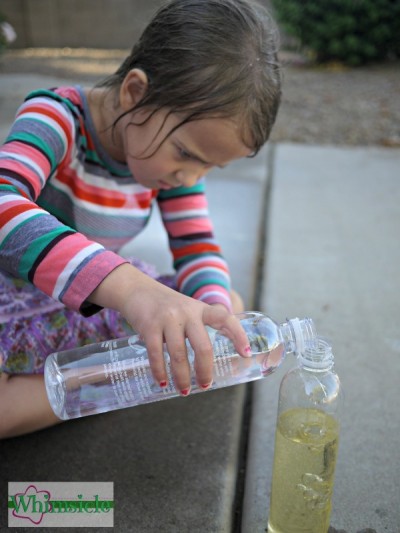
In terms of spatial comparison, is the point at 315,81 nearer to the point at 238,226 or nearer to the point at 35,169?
the point at 238,226

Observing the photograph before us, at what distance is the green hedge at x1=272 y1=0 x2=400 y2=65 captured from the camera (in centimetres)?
805

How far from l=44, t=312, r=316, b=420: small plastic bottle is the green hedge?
24.0 ft

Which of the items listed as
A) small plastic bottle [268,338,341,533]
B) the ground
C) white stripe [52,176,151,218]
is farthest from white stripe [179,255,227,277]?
the ground

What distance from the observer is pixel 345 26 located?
26.8 ft

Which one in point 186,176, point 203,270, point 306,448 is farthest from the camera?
point 203,270

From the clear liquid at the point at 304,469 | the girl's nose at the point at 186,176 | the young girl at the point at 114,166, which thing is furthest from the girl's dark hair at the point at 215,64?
the clear liquid at the point at 304,469

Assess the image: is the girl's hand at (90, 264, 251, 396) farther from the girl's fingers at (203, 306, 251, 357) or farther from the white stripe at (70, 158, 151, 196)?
the white stripe at (70, 158, 151, 196)

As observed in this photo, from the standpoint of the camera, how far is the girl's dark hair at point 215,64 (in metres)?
1.73

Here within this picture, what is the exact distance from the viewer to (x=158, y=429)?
1.93m

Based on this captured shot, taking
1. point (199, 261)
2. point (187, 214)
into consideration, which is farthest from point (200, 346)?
point (187, 214)

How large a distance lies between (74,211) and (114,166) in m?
0.19

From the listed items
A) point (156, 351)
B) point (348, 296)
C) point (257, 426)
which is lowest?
point (348, 296)

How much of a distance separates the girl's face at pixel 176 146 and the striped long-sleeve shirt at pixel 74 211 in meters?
0.20

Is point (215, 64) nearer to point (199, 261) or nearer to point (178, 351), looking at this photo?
point (199, 261)
